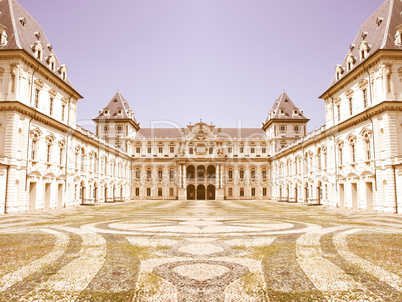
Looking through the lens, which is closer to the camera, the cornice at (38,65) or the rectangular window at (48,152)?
the cornice at (38,65)

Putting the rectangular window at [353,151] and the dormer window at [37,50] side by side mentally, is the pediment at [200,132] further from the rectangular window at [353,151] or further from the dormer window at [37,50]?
the dormer window at [37,50]

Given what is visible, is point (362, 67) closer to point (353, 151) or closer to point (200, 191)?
point (353, 151)

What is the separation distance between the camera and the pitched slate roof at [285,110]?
74.1 metres

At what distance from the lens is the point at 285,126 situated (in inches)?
2923

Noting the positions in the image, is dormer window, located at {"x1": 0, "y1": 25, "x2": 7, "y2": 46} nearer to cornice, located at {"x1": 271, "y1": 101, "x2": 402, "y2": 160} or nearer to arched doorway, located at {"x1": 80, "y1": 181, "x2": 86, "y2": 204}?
arched doorway, located at {"x1": 80, "y1": 181, "x2": 86, "y2": 204}

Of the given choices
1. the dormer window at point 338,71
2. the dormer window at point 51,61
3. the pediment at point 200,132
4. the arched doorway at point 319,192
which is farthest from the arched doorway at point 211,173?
the dormer window at point 51,61

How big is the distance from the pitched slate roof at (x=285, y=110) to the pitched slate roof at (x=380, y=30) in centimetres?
3510

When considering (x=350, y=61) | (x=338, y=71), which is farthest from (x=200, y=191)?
(x=350, y=61)

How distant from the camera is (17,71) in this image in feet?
93.9

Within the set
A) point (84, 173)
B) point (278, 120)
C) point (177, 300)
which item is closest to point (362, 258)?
point (177, 300)

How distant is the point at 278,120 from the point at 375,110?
1741 inches

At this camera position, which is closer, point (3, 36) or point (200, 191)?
point (3, 36)

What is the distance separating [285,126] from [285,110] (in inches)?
164

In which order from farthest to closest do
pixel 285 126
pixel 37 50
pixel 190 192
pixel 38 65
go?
pixel 190 192 → pixel 285 126 → pixel 37 50 → pixel 38 65
